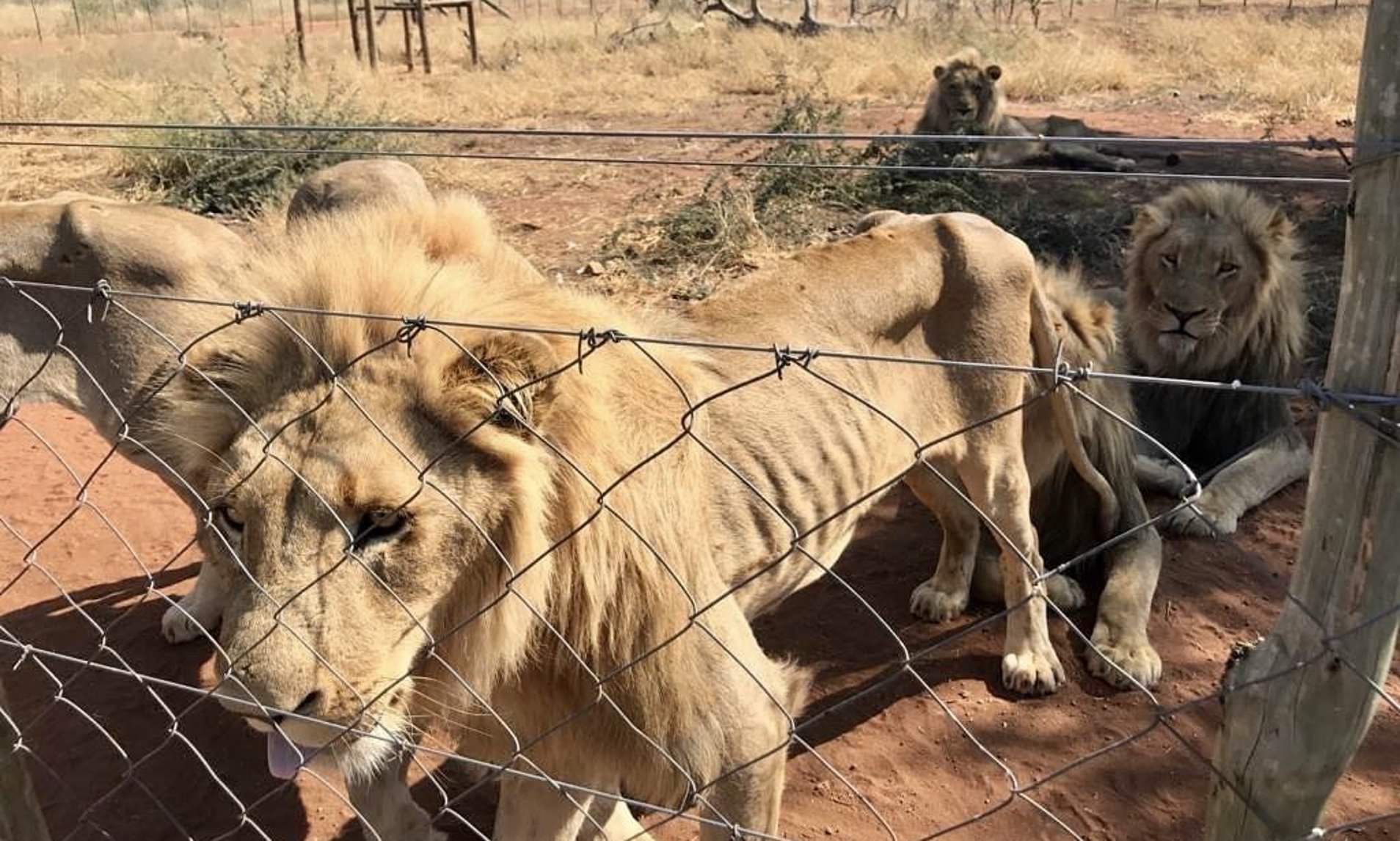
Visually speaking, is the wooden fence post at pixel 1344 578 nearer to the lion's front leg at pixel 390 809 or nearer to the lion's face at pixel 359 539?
the lion's face at pixel 359 539

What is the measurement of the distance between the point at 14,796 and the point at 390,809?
1.04 metres

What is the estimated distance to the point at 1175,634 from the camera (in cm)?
429

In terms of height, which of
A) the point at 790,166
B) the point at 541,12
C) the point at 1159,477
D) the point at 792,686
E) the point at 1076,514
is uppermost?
the point at 541,12

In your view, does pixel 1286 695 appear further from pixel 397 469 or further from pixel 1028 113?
pixel 1028 113

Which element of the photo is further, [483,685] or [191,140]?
[191,140]

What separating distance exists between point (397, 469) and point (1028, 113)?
52.5ft

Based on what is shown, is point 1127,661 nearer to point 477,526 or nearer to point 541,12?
point 477,526

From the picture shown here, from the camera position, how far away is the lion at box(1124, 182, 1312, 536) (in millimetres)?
5219

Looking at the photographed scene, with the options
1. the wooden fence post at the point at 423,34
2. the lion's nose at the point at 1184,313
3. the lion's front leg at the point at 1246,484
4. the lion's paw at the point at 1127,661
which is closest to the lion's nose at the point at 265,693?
the lion's paw at the point at 1127,661

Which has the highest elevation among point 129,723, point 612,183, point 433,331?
point 433,331

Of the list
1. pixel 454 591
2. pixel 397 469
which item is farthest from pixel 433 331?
pixel 454 591

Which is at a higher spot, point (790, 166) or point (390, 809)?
point (790, 166)

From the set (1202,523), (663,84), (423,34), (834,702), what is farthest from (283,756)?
(423,34)

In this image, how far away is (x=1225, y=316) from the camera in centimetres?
533
